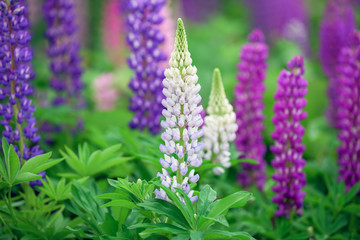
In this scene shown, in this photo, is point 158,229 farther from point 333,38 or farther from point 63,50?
point 333,38

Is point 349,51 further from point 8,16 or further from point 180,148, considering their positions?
point 8,16

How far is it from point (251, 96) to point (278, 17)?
4.55 metres

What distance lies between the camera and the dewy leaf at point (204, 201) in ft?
5.51

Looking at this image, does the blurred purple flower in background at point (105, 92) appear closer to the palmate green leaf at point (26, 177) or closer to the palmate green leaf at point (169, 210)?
the palmate green leaf at point (26, 177)

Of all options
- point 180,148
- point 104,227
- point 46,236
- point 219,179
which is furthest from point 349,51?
point 46,236

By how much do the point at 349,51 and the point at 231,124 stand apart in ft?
3.60

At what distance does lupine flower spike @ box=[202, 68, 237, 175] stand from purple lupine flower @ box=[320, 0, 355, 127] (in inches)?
69.1

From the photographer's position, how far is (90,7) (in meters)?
9.54

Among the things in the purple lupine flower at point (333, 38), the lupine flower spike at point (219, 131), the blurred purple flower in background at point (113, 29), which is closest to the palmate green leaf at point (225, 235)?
the lupine flower spike at point (219, 131)

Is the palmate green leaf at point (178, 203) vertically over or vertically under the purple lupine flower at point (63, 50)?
under

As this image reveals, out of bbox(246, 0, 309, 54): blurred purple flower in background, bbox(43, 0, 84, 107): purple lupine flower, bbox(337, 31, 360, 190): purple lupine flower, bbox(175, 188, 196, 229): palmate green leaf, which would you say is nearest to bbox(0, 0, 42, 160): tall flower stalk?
bbox(175, 188, 196, 229): palmate green leaf

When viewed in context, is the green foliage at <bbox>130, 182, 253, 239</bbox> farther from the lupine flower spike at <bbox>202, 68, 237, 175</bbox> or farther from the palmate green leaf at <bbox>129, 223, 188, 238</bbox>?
the lupine flower spike at <bbox>202, 68, 237, 175</bbox>

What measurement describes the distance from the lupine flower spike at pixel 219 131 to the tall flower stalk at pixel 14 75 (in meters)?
0.91

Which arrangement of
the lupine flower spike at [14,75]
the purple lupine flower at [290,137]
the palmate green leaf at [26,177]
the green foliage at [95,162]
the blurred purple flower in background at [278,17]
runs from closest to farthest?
the palmate green leaf at [26,177]
the lupine flower spike at [14,75]
the green foliage at [95,162]
the purple lupine flower at [290,137]
the blurred purple flower in background at [278,17]
